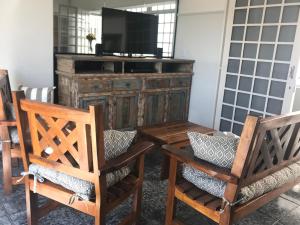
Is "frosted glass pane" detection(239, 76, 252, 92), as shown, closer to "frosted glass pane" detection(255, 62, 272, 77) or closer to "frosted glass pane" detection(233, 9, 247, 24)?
"frosted glass pane" detection(255, 62, 272, 77)

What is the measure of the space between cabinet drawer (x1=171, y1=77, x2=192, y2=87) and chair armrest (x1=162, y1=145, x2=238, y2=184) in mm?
2431

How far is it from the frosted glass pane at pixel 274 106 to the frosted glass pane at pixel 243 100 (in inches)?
11.6

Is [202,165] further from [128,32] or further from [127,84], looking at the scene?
[128,32]

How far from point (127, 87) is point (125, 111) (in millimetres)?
319

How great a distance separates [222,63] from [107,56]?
1.60 metres

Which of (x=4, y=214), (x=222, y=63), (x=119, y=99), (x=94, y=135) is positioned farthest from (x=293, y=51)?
(x=4, y=214)

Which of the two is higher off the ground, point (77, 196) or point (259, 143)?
point (259, 143)

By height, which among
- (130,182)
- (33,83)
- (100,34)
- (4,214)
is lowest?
(4,214)

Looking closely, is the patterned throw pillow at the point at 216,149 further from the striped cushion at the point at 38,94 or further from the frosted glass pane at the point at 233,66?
the frosted glass pane at the point at 233,66

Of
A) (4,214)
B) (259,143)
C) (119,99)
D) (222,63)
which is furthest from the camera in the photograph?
(222,63)

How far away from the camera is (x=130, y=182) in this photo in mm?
1696

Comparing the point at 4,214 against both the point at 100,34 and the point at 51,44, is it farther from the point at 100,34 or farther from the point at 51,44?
the point at 100,34

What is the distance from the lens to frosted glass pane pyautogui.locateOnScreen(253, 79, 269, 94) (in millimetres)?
3374

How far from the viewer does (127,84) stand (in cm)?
352
